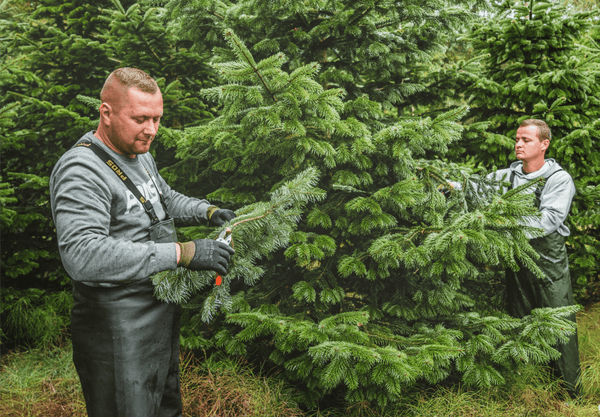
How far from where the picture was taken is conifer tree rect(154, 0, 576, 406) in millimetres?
2541

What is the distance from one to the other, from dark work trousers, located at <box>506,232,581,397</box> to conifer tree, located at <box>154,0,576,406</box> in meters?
0.38

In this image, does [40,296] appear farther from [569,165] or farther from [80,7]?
[569,165]

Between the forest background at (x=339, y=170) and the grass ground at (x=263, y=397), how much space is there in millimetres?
240

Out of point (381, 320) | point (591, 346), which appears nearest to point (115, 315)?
point (381, 320)

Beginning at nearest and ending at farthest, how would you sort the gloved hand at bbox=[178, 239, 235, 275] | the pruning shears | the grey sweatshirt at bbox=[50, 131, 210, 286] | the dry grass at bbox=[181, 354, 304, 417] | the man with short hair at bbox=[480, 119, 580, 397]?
the grey sweatshirt at bbox=[50, 131, 210, 286] < the gloved hand at bbox=[178, 239, 235, 275] < the pruning shears < the dry grass at bbox=[181, 354, 304, 417] < the man with short hair at bbox=[480, 119, 580, 397]

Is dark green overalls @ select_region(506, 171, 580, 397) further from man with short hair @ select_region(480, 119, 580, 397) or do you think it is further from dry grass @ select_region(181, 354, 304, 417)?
dry grass @ select_region(181, 354, 304, 417)

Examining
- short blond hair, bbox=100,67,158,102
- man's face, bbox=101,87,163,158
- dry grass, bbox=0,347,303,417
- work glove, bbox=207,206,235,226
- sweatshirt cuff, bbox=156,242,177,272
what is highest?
short blond hair, bbox=100,67,158,102

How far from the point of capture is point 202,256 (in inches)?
69.3

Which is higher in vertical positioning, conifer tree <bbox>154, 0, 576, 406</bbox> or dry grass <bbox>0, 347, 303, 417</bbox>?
conifer tree <bbox>154, 0, 576, 406</bbox>

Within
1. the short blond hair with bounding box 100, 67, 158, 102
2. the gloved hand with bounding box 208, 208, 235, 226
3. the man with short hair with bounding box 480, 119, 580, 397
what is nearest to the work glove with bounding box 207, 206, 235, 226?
the gloved hand with bounding box 208, 208, 235, 226

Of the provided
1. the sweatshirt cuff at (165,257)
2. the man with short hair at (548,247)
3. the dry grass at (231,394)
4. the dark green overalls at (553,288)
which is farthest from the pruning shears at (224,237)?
the dark green overalls at (553,288)

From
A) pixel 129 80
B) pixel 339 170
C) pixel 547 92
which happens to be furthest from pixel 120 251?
pixel 547 92

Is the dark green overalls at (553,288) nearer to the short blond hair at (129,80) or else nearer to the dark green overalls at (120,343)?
the dark green overalls at (120,343)

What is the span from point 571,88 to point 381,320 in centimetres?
341
